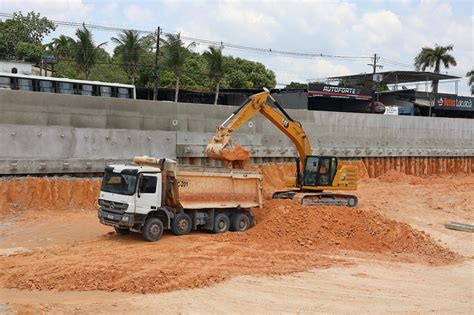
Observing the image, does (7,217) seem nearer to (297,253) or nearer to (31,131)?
(31,131)

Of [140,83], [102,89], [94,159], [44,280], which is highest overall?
[140,83]

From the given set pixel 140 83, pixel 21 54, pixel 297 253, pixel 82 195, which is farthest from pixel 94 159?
pixel 21 54

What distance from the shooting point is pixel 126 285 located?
36.4 feet

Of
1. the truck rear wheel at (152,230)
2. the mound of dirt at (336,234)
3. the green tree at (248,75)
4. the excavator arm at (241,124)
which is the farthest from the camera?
the green tree at (248,75)

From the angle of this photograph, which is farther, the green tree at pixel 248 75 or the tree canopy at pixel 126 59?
the green tree at pixel 248 75

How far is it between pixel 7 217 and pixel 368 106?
42431 mm

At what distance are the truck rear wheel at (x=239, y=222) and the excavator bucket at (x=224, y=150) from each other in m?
1.94

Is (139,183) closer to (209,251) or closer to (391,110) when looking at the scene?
(209,251)

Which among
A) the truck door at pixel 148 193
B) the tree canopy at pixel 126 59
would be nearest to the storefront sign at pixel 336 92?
the tree canopy at pixel 126 59

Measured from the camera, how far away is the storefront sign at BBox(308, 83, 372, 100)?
48316 mm

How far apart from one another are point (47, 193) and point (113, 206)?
23.1 ft

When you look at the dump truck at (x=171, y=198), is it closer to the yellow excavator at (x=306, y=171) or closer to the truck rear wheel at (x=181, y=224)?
the truck rear wheel at (x=181, y=224)

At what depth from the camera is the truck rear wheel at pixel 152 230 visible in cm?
1564

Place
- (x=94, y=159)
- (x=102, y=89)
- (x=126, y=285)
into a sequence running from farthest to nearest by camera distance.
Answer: (x=102, y=89)
(x=94, y=159)
(x=126, y=285)
